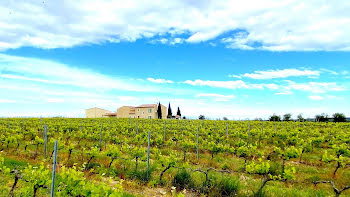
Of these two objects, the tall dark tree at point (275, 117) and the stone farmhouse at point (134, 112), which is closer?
the tall dark tree at point (275, 117)

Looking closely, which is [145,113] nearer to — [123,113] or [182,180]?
[123,113]

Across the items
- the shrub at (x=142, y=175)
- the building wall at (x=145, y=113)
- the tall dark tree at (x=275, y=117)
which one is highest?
the building wall at (x=145, y=113)

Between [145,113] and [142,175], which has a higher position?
[145,113]

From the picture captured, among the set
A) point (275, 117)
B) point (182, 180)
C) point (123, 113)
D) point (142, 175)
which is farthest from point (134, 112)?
point (182, 180)

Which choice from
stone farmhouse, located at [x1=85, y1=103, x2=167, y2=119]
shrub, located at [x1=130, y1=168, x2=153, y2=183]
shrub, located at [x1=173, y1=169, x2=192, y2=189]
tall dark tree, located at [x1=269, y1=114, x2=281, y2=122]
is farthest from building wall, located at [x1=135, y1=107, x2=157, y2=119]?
shrub, located at [x1=173, y1=169, x2=192, y2=189]

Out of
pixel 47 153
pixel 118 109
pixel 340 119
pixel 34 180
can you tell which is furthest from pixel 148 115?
pixel 34 180

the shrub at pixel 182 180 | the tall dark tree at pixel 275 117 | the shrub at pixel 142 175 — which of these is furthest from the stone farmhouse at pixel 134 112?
the shrub at pixel 182 180

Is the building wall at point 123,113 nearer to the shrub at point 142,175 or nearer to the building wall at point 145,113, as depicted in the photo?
the building wall at point 145,113

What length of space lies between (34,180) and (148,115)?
176 feet

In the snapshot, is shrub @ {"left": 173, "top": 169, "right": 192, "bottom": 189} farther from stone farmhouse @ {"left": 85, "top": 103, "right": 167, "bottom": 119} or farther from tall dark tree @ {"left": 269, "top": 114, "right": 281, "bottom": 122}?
→ stone farmhouse @ {"left": 85, "top": 103, "right": 167, "bottom": 119}

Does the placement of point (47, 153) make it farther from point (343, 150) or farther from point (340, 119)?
point (340, 119)

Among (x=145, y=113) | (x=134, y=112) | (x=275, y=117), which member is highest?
(x=134, y=112)

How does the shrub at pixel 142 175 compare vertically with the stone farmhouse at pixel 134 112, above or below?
below

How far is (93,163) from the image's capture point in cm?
1047
